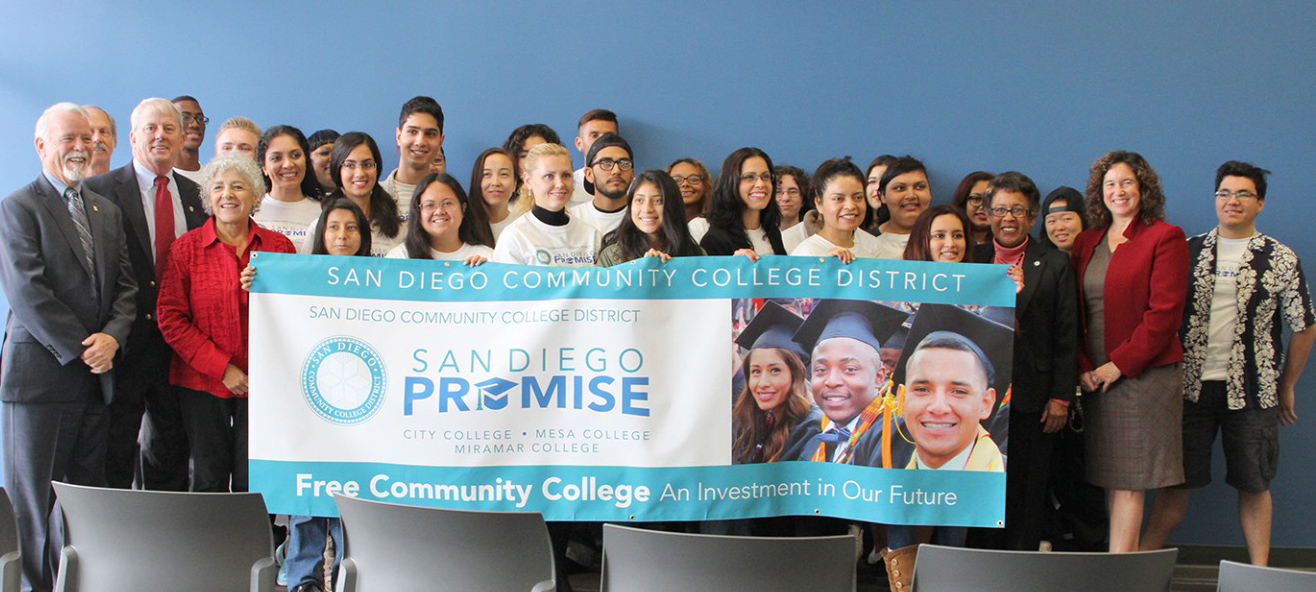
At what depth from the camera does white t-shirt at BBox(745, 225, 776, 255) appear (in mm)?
4113

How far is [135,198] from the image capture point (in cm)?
377

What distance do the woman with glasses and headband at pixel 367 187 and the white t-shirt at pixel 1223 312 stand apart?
11.2 ft

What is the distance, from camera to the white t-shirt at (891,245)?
13.5 ft

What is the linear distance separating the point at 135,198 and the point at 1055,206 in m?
3.68

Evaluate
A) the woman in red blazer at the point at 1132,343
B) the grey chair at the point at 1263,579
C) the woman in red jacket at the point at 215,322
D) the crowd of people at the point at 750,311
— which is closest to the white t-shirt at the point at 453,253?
the crowd of people at the point at 750,311

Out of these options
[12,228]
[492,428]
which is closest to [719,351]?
[492,428]

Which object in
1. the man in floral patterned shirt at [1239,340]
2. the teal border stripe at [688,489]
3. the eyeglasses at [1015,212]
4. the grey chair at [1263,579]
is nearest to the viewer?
the grey chair at [1263,579]

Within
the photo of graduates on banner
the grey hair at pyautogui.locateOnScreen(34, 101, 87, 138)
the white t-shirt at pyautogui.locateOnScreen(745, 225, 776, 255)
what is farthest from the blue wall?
the photo of graduates on banner

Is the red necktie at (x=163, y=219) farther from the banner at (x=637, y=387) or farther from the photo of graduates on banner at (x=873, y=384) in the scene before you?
the photo of graduates on banner at (x=873, y=384)

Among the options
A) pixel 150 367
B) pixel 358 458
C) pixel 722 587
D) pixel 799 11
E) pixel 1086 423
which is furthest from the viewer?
pixel 799 11

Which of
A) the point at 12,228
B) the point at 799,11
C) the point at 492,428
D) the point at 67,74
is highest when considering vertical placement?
the point at 799,11

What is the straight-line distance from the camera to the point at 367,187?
4082 mm

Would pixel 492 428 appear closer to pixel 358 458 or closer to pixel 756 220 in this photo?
pixel 358 458

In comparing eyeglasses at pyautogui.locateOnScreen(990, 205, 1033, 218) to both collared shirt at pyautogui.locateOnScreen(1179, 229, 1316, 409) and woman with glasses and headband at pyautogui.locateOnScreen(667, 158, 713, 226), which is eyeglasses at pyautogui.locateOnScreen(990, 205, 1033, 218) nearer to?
collared shirt at pyautogui.locateOnScreen(1179, 229, 1316, 409)
